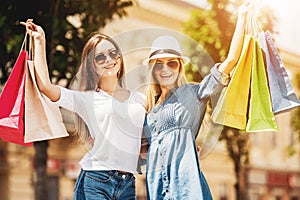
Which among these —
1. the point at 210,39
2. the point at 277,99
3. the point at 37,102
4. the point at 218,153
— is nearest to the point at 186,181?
the point at 277,99

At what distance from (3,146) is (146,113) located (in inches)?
607

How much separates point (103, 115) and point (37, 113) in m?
0.42

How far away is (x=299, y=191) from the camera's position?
3334 cm

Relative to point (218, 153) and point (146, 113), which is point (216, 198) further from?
point (146, 113)

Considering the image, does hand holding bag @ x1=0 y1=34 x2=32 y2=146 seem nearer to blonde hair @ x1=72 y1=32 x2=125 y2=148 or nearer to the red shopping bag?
the red shopping bag

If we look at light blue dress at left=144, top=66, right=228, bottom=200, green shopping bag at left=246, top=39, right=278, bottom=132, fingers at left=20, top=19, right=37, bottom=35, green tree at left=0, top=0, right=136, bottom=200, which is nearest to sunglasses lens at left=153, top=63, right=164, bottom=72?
light blue dress at left=144, top=66, right=228, bottom=200

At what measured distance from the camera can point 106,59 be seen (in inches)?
181

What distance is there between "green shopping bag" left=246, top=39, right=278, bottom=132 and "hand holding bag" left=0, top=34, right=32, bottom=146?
1.35 meters

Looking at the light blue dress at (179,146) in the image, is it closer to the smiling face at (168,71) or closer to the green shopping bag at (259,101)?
the smiling face at (168,71)

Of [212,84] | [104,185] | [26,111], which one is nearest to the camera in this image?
[212,84]

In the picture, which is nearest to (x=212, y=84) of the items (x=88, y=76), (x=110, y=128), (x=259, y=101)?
Result: (x=259, y=101)

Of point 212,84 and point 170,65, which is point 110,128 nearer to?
point 170,65

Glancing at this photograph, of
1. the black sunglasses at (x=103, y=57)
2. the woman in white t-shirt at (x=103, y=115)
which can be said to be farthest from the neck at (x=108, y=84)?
the black sunglasses at (x=103, y=57)

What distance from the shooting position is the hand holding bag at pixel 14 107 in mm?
4594
